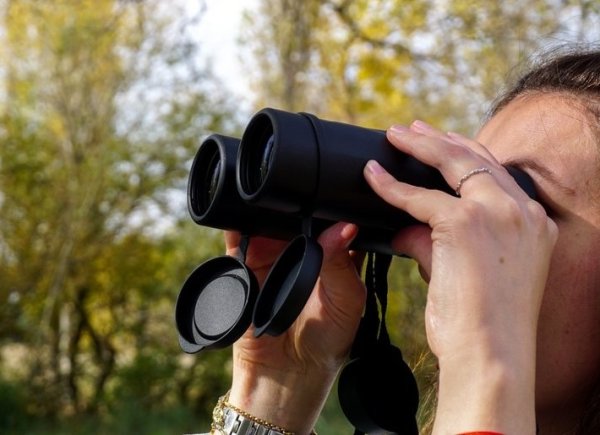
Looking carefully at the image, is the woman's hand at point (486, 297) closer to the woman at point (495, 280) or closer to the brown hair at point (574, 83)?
the woman at point (495, 280)

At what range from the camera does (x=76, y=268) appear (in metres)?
6.31

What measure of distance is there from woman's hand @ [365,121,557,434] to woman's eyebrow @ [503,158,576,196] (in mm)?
152

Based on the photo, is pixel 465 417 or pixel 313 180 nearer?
pixel 465 417

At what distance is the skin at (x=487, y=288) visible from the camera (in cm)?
114

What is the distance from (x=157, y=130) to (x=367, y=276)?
508 centimetres

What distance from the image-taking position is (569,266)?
1.35 meters

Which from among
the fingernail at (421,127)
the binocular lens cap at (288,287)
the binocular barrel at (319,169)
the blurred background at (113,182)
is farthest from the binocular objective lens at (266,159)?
the blurred background at (113,182)

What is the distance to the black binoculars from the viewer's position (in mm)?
1254

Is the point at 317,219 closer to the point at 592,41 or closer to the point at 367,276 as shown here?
the point at 367,276

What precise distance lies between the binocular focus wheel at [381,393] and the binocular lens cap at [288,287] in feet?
1.02

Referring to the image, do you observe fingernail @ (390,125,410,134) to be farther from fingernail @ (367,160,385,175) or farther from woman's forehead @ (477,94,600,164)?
woman's forehead @ (477,94,600,164)

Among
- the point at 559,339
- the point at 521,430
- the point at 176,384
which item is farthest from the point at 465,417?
the point at 176,384

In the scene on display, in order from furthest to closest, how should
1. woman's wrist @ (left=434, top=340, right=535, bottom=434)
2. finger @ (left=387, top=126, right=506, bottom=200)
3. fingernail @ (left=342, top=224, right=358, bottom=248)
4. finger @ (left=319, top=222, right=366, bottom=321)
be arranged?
finger @ (left=319, top=222, right=366, bottom=321)
fingernail @ (left=342, top=224, right=358, bottom=248)
finger @ (left=387, top=126, right=506, bottom=200)
woman's wrist @ (left=434, top=340, right=535, bottom=434)

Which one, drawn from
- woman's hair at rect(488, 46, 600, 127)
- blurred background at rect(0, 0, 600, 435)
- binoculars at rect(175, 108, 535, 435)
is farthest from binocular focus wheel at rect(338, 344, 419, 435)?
blurred background at rect(0, 0, 600, 435)
